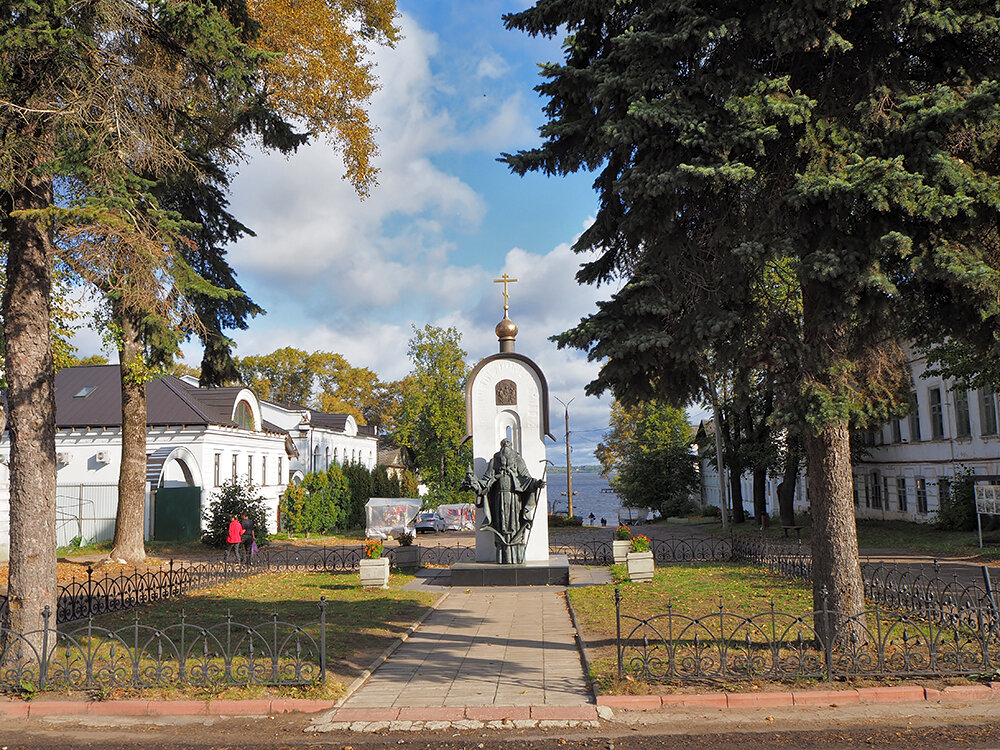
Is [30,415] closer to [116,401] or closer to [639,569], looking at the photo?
[639,569]

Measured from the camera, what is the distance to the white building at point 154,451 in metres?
28.8

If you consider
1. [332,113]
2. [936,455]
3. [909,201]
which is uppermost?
[332,113]

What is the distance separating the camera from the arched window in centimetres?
3597

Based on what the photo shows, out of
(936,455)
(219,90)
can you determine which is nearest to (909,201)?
(219,90)

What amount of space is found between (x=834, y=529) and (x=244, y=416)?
105 ft

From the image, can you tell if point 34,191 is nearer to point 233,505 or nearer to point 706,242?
point 706,242

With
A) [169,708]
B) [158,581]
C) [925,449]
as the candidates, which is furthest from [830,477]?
[925,449]

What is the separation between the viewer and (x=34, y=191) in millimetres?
9656

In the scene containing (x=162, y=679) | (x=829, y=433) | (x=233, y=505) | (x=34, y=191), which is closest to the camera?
(x=162, y=679)

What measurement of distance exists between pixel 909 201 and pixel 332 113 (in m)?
15.7

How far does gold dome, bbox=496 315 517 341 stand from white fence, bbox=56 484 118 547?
57.2ft

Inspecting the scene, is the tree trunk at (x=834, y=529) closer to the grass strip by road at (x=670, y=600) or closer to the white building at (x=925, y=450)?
the grass strip by road at (x=670, y=600)

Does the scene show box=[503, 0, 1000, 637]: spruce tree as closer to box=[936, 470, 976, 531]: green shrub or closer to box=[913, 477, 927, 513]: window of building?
box=[936, 470, 976, 531]: green shrub

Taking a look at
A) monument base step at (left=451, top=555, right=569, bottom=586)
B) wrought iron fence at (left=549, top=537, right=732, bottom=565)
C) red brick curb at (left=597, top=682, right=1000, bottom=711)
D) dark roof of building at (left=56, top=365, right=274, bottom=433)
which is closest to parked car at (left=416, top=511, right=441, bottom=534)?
dark roof of building at (left=56, top=365, right=274, bottom=433)
